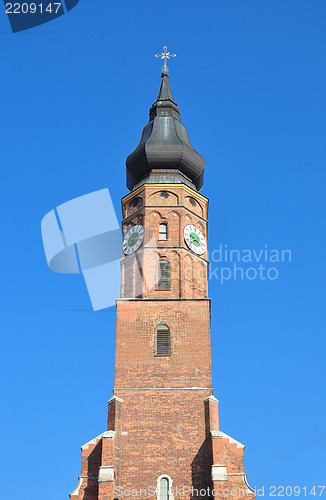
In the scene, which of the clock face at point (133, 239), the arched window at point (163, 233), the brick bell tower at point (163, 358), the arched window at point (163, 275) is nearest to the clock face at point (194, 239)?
the brick bell tower at point (163, 358)

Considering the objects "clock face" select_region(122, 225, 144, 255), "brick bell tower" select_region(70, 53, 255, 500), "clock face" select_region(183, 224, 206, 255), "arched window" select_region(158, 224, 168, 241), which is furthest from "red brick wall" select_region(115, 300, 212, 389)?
"arched window" select_region(158, 224, 168, 241)

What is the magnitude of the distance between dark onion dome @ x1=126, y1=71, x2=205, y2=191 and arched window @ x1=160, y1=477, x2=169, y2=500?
1901cm

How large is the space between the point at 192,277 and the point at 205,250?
2.72 meters

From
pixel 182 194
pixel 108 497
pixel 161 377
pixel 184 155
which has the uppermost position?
pixel 184 155

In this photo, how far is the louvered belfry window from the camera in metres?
39.9

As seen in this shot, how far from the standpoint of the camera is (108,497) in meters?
34.4

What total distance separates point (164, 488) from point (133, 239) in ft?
47.4

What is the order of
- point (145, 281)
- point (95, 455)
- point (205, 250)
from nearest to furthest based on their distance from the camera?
point (95, 455)
point (145, 281)
point (205, 250)

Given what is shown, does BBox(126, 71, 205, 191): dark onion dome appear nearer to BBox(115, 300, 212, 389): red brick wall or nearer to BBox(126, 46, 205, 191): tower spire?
BBox(126, 46, 205, 191): tower spire

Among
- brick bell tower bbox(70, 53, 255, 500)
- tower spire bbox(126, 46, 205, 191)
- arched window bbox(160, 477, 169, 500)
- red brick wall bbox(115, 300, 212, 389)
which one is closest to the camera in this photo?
arched window bbox(160, 477, 169, 500)

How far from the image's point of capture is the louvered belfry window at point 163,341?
1570 inches

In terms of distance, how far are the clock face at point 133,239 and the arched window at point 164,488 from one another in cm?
1325

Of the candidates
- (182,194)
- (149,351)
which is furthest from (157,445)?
(182,194)

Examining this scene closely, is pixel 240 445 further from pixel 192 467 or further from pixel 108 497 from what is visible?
pixel 108 497
